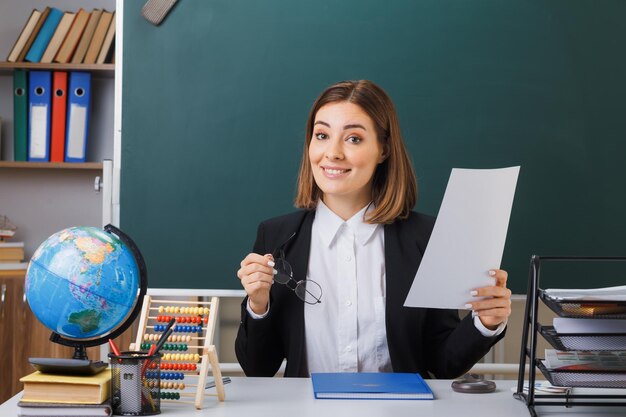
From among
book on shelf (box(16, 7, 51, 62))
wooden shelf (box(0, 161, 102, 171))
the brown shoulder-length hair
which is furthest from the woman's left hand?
book on shelf (box(16, 7, 51, 62))

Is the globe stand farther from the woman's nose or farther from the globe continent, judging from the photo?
the woman's nose

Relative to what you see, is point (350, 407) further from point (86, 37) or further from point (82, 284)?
point (86, 37)

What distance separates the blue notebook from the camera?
1.58 meters

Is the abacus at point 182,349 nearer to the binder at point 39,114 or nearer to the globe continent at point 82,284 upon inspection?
the globe continent at point 82,284

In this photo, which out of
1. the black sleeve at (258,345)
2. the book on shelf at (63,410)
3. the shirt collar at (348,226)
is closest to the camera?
the book on shelf at (63,410)

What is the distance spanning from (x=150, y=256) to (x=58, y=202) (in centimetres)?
135

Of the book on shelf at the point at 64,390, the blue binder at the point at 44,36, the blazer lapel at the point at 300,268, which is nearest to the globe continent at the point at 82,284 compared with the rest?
the book on shelf at the point at 64,390

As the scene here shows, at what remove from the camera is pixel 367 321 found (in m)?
2.07

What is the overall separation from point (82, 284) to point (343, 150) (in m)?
0.85

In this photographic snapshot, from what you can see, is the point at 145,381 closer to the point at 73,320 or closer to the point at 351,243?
the point at 73,320

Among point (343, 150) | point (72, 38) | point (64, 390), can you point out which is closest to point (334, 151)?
point (343, 150)

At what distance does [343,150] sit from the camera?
2.08m

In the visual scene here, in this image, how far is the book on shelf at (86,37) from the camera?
370 cm

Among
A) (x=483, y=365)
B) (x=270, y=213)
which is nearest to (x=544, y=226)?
(x=483, y=365)
